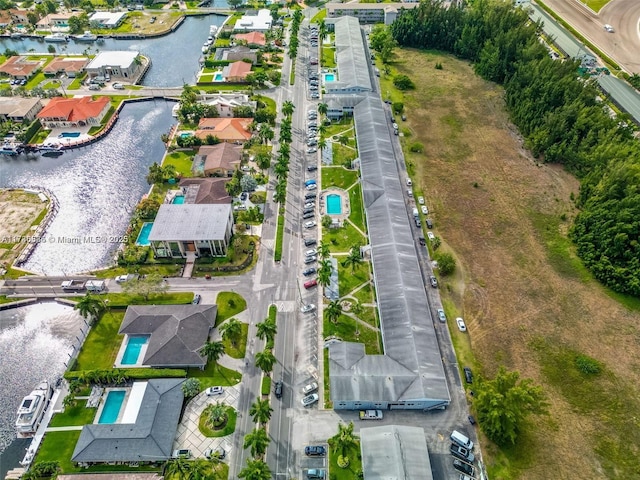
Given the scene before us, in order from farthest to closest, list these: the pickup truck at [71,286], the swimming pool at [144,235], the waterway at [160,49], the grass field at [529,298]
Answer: the waterway at [160,49] → the swimming pool at [144,235] → the pickup truck at [71,286] → the grass field at [529,298]

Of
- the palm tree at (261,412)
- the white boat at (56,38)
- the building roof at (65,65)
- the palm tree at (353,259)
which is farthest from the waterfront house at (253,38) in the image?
the palm tree at (261,412)

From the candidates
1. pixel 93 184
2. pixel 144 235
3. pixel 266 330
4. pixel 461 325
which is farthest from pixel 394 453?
pixel 93 184

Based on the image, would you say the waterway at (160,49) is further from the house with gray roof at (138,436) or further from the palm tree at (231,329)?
the house with gray roof at (138,436)

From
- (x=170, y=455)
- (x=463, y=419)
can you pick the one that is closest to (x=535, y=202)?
(x=463, y=419)

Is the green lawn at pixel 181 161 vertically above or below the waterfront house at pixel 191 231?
above

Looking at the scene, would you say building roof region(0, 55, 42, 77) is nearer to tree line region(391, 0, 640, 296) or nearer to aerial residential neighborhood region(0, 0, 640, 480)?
aerial residential neighborhood region(0, 0, 640, 480)

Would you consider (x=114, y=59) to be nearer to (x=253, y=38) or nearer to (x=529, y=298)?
(x=253, y=38)
